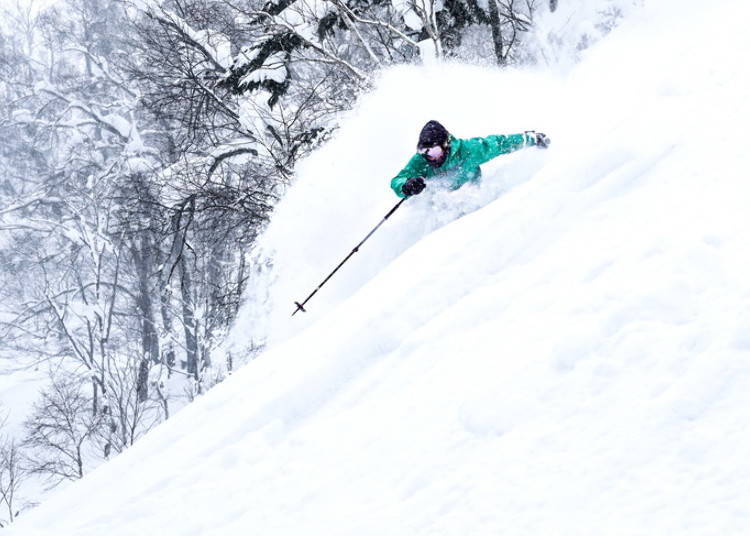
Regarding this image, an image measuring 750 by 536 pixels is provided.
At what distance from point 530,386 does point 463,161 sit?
3472mm

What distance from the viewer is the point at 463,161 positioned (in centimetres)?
529

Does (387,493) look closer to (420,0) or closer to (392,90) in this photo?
(392,90)

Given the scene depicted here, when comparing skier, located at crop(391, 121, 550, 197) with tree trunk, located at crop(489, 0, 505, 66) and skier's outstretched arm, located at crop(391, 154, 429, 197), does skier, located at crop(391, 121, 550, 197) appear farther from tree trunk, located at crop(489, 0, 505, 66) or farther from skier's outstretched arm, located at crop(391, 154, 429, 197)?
tree trunk, located at crop(489, 0, 505, 66)

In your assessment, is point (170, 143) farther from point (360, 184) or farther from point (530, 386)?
point (530, 386)

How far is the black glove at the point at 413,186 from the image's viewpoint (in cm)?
510

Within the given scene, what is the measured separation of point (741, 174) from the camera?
2783mm

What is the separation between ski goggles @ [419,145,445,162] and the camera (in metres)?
5.14

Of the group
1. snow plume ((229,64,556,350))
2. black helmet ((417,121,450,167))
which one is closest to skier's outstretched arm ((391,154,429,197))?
black helmet ((417,121,450,167))

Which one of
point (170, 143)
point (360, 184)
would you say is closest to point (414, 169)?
point (360, 184)

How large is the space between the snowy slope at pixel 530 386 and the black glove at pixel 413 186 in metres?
0.88

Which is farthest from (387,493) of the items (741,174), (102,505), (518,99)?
(518,99)

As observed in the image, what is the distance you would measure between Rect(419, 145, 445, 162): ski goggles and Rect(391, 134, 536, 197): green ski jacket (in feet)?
0.36

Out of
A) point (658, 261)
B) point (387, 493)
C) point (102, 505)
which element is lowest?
point (387, 493)

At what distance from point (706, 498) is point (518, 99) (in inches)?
271
